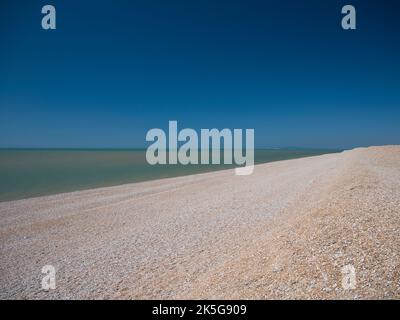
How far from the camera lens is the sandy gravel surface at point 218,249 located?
5.92 m

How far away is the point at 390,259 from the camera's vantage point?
229 inches

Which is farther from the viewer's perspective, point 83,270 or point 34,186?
point 34,186

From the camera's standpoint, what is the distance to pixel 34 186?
1283 inches

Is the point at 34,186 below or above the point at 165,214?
below

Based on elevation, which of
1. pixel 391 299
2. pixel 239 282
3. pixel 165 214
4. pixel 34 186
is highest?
pixel 391 299

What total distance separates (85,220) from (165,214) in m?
4.47

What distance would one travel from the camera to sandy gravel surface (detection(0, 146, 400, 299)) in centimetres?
592

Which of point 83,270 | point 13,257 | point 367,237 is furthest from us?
point 13,257

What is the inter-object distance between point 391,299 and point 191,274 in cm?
492

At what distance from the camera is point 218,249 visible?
31.7 ft
